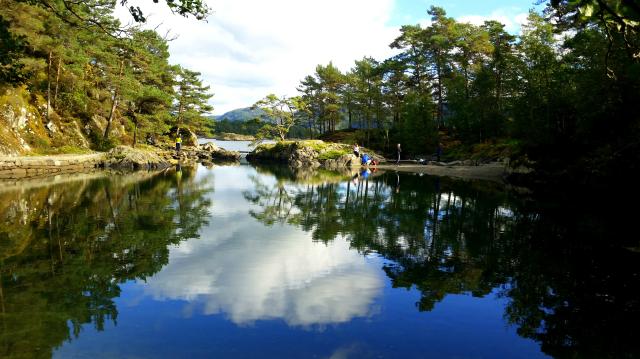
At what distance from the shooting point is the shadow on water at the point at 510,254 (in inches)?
299

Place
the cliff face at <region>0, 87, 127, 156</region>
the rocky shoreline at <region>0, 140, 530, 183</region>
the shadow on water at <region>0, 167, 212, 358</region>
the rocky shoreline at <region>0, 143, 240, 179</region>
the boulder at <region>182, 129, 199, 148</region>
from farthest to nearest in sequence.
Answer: the boulder at <region>182, 129, 199, 148</region> → the cliff face at <region>0, 87, 127, 156</region> → the rocky shoreline at <region>0, 140, 530, 183</region> → the rocky shoreline at <region>0, 143, 240, 179</region> → the shadow on water at <region>0, 167, 212, 358</region>

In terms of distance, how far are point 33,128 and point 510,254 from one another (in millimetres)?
41276

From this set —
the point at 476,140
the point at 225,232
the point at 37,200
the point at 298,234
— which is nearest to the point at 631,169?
the point at 298,234

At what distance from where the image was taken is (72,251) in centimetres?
1170

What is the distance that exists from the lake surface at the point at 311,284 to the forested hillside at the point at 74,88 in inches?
706

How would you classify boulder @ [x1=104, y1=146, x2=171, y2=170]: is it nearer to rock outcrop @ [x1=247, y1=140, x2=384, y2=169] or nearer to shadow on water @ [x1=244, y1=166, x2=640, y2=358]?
rock outcrop @ [x1=247, y1=140, x2=384, y2=169]

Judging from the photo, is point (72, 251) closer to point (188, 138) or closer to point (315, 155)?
→ point (315, 155)

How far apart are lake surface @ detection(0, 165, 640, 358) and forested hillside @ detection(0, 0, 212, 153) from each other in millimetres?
17942

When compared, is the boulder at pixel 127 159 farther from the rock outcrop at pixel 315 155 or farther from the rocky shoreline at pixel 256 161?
the rock outcrop at pixel 315 155

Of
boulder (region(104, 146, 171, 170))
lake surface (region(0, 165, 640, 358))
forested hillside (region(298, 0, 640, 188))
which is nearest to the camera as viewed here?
lake surface (region(0, 165, 640, 358))

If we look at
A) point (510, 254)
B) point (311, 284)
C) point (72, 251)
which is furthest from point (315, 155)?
point (311, 284)

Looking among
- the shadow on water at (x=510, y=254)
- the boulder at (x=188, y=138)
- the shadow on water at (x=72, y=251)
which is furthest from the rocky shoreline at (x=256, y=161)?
the shadow on water at (x=510, y=254)

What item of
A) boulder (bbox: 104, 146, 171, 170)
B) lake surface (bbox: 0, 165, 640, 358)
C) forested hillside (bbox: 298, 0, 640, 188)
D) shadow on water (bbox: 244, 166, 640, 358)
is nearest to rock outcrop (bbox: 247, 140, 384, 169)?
forested hillside (bbox: 298, 0, 640, 188)

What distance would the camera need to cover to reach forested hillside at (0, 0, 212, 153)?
116ft
